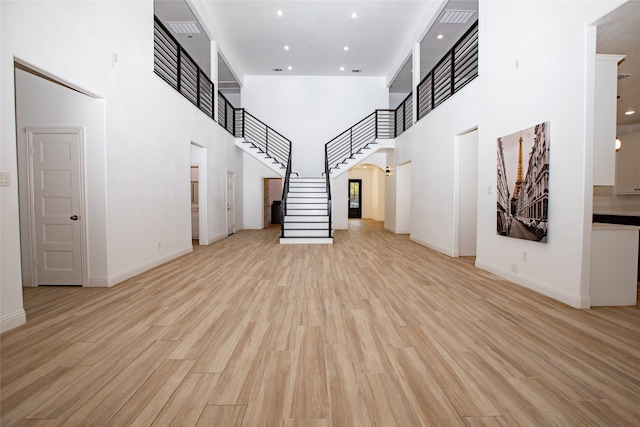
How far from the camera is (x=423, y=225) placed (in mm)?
7855

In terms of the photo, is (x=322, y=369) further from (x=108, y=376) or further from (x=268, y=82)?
(x=268, y=82)

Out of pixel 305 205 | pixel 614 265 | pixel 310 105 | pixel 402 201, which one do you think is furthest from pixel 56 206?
pixel 310 105

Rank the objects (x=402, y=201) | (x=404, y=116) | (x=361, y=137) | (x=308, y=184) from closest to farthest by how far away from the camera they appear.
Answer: (x=404, y=116), (x=402, y=201), (x=308, y=184), (x=361, y=137)

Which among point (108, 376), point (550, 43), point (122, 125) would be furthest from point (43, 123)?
point (550, 43)

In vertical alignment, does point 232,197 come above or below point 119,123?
below

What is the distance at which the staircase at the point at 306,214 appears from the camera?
26.5 feet

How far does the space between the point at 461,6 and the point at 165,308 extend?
8.68 metres

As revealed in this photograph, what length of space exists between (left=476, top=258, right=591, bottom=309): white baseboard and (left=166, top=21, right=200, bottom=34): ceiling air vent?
8.85 metres

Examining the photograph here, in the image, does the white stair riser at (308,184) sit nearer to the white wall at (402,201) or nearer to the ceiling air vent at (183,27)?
the white wall at (402,201)

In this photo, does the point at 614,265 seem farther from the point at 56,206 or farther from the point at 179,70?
the point at 179,70

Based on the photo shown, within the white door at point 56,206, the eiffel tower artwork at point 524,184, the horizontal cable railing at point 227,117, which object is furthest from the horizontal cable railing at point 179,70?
the eiffel tower artwork at point 524,184

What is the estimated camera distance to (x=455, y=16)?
7.84m

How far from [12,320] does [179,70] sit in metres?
5.27

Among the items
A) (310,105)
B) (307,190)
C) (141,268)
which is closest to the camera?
(141,268)
